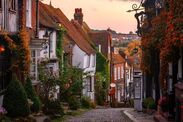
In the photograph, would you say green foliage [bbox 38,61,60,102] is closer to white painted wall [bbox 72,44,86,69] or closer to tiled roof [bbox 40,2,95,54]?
tiled roof [bbox 40,2,95,54]

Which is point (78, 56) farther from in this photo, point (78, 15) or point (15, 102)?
point (15, 102)

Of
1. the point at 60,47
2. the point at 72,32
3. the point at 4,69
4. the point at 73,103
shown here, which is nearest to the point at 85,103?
the point at 60,47

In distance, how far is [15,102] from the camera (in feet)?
65.0

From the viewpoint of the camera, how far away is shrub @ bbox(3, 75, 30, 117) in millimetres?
19641

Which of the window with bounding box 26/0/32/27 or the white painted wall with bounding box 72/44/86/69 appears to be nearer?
the window with bounding box 26/0/32/27

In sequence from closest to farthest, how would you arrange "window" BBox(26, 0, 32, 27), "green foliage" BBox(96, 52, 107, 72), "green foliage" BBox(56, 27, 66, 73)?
"window" BBox(26, 0, 32, 27)
"green foliage" BBox(56, 27, 66, 73)
"green foliage" BBox(96, 52, 107, 72)

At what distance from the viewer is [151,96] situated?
28.7 meters

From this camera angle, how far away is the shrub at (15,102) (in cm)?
1964

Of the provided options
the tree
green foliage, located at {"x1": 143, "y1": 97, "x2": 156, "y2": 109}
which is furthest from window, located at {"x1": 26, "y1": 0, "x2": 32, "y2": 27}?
green foliage, located at {"x1": 143, "y1": 97, "x2": 156, "y2": 109}

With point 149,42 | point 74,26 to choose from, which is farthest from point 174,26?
point 74,26

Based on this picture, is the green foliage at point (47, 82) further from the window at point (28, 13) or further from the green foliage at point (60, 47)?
the green foliage at point (60, 47)

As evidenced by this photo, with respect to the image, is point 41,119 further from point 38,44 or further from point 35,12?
point 35,12

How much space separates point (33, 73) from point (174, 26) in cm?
1334

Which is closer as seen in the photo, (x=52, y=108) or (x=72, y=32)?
(x=52, y=108)
